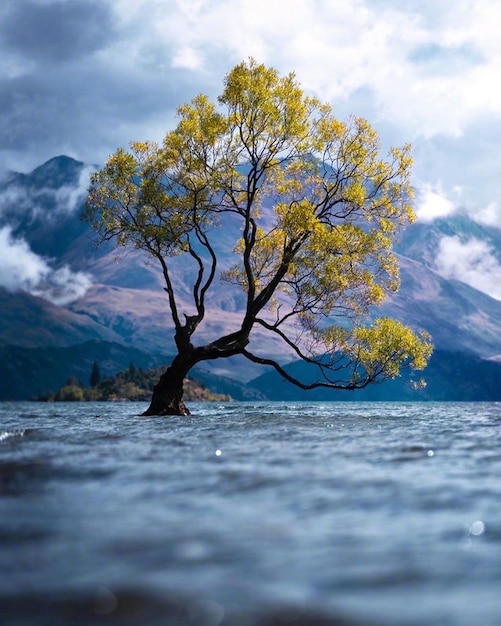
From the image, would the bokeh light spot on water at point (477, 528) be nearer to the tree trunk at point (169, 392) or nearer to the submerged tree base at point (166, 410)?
the tree trunk at point (169, 392)

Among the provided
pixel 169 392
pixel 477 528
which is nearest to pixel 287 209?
pixel 169 392

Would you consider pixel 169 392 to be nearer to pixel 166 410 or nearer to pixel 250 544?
pixel 166 410

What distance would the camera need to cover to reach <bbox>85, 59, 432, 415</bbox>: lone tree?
4344cm

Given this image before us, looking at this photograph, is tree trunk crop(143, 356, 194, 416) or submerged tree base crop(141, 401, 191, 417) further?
submerged tree base crop(141, 401, 191, 417)

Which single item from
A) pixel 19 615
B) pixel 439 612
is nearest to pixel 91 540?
pixel 19 615

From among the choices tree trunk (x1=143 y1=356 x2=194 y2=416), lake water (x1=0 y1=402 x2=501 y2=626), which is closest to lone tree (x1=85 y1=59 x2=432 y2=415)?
tree trunk (x1=143 y1=356 x2=194 y2=416)

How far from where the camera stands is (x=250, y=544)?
8.03 metres

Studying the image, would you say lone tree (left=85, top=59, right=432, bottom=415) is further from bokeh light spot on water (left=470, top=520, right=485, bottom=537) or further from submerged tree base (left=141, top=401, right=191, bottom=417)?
bokeh light spot on water (left=470, top=520, right=485, bottom=537)

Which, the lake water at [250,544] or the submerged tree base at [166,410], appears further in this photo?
the submerged tree base at [166,410]

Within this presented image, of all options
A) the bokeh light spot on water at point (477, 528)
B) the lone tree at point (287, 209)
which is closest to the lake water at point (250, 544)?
the bokeh light spot on water at point (477, 528)

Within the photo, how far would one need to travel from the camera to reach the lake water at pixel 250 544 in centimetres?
598

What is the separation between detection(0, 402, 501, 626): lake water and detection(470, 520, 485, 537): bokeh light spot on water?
2 cm

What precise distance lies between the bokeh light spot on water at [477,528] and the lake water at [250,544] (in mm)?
24

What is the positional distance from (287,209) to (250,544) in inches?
1472
